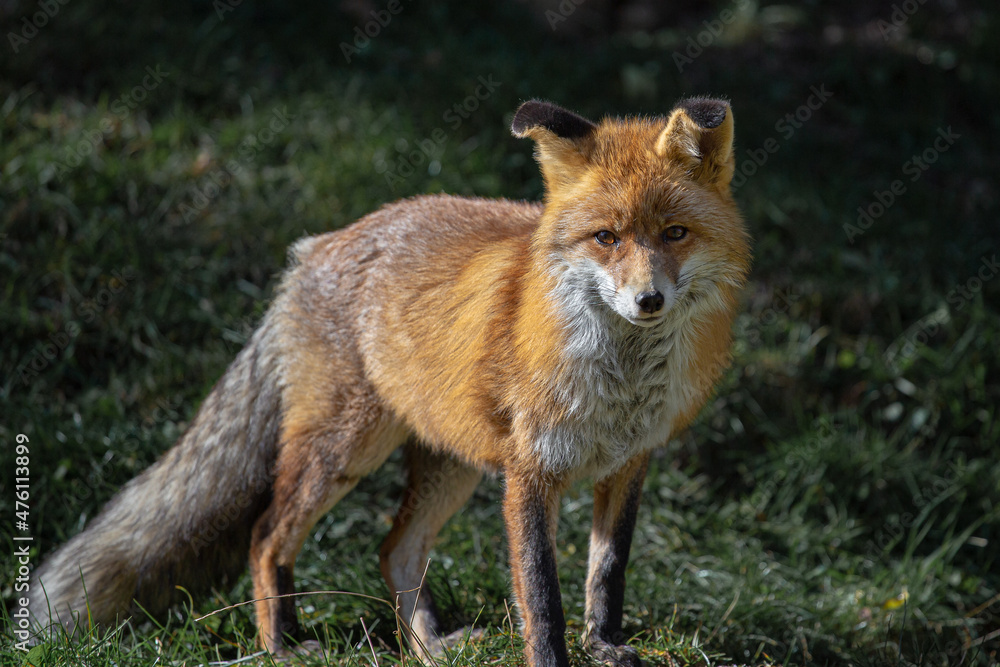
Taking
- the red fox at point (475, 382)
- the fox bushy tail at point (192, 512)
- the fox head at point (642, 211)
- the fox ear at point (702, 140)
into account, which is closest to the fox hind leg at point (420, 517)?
the red fox at point (475, 382)

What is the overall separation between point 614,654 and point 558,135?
1.82 metres

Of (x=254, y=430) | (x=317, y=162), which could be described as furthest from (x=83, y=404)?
(x=317, y=162)

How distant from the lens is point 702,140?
2684 mm

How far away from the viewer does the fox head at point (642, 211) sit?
2.50 metres

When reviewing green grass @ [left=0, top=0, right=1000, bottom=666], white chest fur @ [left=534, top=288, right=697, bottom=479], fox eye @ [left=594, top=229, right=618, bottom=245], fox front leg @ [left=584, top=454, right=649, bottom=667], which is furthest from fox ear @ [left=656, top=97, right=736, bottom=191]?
green grass @ [left=0, top=0, right=1000, bottom=666]

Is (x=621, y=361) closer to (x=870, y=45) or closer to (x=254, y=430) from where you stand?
(x=254, y=430)

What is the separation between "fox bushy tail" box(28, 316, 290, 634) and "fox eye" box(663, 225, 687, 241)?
70.8 inches

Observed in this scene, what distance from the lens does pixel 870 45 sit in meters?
7.25

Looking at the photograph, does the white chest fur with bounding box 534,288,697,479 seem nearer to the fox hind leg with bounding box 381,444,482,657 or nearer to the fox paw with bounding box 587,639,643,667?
the fox paw with bounding box 587,639,643,667

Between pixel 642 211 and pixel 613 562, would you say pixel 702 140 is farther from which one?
pixel 613 562

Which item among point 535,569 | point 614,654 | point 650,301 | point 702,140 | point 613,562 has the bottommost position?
point 614,654

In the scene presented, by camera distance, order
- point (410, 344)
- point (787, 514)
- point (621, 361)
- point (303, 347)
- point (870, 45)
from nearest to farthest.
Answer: point (621, 361) < point (410, 344) < point (303, 347) < point (787, 514) < point (870, 45)

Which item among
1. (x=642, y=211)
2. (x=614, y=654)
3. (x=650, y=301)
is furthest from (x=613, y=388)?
(x=614, y=654)

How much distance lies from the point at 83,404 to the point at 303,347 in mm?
1623
